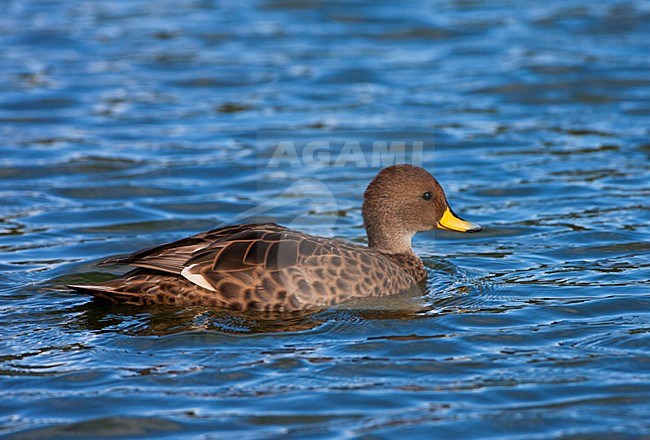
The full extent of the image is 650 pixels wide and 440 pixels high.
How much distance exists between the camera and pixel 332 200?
1098 cm

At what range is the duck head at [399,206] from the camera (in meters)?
8.55

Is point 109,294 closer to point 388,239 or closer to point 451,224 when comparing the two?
point 388,239

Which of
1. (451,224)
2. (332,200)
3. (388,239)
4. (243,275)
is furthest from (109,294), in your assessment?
(332,200)

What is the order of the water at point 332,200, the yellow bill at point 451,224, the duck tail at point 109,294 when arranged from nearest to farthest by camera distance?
the water at point 332,200
the duck tail at point 109,294
the yellow bill at point 451,224

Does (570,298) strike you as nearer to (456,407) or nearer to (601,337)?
(601,337)

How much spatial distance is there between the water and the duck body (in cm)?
16

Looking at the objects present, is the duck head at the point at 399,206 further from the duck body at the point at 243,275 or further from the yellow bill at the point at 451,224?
the duck body at the point at 243,275

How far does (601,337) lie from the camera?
7.09 metres

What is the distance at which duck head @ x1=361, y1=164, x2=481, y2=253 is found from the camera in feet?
28.1

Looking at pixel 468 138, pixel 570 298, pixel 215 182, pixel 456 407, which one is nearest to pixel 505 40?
pixel 468 138

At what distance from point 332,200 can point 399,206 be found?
2.45 meters

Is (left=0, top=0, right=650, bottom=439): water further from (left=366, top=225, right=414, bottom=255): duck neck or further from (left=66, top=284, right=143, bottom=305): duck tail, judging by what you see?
(left=366, top=225, right=414, bottom=255): duck neck

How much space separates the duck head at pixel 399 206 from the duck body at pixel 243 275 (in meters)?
0.81

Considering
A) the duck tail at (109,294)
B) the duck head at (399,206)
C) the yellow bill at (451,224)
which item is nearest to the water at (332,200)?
the duck tail at (109,294)
